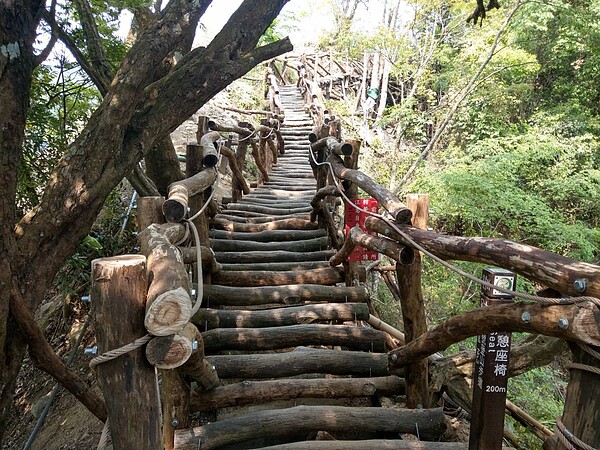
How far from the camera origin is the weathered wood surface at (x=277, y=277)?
12.1ft

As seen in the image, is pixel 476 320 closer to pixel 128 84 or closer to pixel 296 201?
pixel 128 84

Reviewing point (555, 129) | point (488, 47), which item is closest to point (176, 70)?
point (488, 47)

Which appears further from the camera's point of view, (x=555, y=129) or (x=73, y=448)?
(x=555, y=129)

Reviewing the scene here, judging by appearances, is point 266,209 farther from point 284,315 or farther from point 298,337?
point 298,337

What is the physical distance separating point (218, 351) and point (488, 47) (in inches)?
375

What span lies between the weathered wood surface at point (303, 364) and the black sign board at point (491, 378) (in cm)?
108

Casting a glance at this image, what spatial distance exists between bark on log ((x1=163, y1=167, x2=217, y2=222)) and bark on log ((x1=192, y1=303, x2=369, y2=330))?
103 centimetres

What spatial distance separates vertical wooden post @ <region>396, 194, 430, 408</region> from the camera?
237 centimetres

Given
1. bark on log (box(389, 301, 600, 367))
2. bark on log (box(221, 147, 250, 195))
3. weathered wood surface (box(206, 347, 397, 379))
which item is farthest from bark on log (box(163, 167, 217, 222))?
bark on log (box(221, 147, 250, 195))

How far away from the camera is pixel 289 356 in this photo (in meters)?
2.77

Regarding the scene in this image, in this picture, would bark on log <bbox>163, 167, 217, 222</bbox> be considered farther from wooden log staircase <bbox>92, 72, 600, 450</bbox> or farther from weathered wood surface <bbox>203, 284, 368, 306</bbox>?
weathered wood surface <bbox>203, 284, 368, 306</bbox>

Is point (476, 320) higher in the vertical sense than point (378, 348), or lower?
higher

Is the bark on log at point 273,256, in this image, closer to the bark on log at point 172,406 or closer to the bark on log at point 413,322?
the bark on log at point 413,322

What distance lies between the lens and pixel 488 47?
8.98 metres
